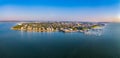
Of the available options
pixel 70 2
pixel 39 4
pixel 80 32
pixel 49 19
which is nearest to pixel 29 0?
pixel 39 4

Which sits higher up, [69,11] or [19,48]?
[69,11]

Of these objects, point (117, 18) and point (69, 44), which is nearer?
point (117, 18)

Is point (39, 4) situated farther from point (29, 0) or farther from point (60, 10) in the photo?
point (60, 10)

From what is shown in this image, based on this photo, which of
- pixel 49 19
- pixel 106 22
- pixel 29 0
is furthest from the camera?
pixel 106 22

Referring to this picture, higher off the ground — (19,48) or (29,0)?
(29,0)

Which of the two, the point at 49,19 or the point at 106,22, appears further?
the point at 106,22

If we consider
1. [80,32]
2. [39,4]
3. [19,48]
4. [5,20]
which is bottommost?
[19,48]

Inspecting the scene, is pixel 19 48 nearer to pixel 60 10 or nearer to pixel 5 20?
pixel 5 20

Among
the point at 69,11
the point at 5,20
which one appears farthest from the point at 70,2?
the point at 5,20

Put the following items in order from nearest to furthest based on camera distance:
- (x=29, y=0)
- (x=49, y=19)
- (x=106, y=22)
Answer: (x=29, y=0) < (x=49, y=19) < (x=106, y=22)
